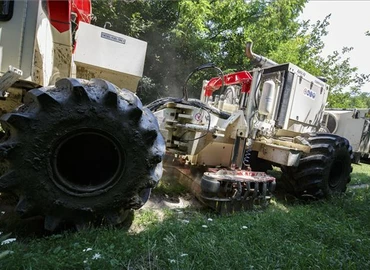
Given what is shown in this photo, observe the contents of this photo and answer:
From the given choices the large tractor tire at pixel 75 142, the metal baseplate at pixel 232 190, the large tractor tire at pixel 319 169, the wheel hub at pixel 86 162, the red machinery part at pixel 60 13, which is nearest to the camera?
the large tractor tire at pixel 75 142

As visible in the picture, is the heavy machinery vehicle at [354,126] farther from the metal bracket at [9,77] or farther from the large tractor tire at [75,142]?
the metal bracket at [9,77]

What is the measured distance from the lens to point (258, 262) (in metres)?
2.19

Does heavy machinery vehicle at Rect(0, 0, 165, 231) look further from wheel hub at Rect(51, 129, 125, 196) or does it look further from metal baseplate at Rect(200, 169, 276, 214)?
metal baseplate at Rect(200, 169, 276, 214)

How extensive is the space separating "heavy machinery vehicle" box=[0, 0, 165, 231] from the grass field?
10.6 inches

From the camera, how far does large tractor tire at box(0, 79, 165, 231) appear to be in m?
2.11

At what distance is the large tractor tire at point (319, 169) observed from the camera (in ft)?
13.7

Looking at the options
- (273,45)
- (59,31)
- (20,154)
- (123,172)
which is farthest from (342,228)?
(273,45)

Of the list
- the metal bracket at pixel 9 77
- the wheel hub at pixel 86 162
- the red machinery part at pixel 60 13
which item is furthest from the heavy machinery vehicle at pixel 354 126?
the metal bracket at pixel 9 77

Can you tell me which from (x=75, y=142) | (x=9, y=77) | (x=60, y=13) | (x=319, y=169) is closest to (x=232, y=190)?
(x=319, y=169)

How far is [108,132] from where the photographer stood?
2.32 m

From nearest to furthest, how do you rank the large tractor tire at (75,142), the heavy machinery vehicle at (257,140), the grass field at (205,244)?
the grass field at (205,244) < the large tractor tire at (75,142) < the heavy machinery vehicle at (257,140)

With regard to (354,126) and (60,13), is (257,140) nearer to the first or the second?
(60,13)

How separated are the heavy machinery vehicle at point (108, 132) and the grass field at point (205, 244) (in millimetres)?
237

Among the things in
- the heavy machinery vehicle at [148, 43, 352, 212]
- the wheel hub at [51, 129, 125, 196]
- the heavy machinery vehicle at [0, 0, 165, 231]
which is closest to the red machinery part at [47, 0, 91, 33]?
the heavy machinery vehicle at [0, 0, 165, 231]
